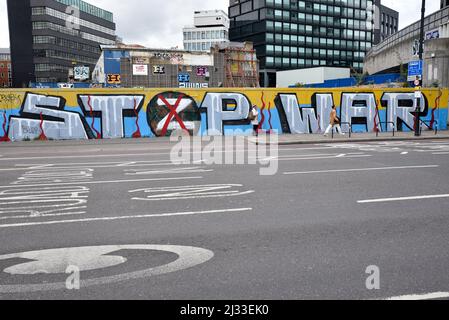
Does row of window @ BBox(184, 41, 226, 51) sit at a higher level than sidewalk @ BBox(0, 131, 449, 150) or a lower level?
higher

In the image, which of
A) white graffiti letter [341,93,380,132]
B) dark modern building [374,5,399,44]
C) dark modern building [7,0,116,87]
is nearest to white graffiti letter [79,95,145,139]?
white graffiti letter [341,93,380,132]

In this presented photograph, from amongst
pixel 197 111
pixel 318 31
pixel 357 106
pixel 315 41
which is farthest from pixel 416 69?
pixel 318 31

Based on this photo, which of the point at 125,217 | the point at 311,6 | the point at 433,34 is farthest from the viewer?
the point at 311,6

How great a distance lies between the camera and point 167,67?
68.8 m

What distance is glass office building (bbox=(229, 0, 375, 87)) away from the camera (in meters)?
112

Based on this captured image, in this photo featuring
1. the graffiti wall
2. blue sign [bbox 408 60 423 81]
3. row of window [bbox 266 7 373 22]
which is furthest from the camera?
row of window [bbox 266 7 373 22]

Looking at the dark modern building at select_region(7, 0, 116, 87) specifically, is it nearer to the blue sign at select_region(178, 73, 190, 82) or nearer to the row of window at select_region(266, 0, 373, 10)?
the row of window at select_region(266, 0, 373, 10)

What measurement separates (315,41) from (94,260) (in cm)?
12237

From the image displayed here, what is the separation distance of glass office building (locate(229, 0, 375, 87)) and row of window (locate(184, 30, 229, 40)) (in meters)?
27.9

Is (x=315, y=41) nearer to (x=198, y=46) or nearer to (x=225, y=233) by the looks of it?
(x=198, y=46)
